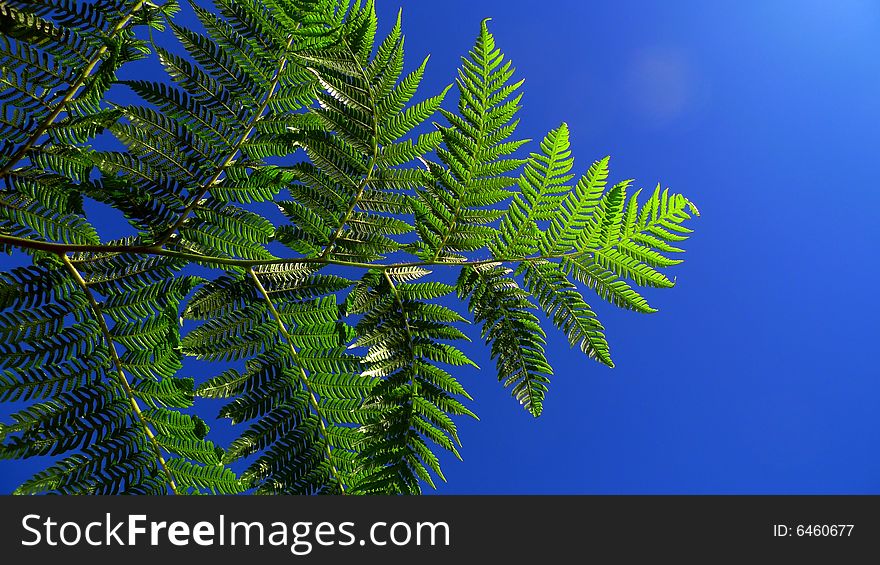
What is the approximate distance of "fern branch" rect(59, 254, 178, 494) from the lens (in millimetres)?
1428

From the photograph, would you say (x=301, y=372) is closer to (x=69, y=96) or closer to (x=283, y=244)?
(x=283, y=244)

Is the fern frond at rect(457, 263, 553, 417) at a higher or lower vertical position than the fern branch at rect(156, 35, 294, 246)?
lower

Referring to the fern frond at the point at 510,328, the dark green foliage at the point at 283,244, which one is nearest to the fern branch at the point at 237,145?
the dark green foliage at the point at 283,244

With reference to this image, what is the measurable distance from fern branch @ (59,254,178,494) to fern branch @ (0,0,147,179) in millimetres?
221

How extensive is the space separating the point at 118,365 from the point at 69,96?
2.05 ft

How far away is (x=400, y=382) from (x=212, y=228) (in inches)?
22.6

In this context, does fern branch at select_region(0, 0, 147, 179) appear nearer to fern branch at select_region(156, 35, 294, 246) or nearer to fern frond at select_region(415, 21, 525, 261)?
fern branch at select_region(156, 35, 294, 246)

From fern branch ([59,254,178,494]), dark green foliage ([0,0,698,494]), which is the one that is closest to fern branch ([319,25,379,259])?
dark green foliage ([0,0,698,494])

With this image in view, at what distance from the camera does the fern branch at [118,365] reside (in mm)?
1428

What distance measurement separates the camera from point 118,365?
4.94ft

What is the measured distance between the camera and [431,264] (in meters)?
1.50

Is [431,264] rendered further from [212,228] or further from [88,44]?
[88,44]

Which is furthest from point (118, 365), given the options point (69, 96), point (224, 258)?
point (69, 96)

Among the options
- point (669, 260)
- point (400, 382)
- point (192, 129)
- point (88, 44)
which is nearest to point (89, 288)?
point (192, 129)
